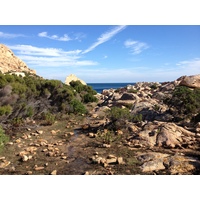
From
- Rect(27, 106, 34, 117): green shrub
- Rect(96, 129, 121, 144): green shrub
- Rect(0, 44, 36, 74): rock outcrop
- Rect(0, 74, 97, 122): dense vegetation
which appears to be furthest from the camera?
Rect(0, 44, 36, 74): rock outcrop

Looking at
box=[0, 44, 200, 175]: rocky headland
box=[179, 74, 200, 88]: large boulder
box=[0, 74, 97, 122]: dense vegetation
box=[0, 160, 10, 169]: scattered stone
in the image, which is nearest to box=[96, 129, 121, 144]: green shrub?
box=[0, 44, 200, 175]: rocky headland

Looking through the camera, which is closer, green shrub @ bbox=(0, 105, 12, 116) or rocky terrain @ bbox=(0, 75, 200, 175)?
rocky terrain @ bbox=(0, 75, 200, 175)

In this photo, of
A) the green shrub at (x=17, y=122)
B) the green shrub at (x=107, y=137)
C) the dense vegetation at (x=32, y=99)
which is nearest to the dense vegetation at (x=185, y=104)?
the green shrub at (x=107, y=137)

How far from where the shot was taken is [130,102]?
21.5 m

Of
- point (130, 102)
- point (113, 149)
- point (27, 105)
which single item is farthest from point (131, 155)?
point (130, 102)

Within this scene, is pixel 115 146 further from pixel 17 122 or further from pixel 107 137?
pixel 17 122

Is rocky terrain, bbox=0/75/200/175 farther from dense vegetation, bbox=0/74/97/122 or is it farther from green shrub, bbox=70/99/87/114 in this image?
green shrub, bbox=70/99/87/114

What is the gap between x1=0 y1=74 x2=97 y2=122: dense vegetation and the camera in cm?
1397

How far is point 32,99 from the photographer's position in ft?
52.1

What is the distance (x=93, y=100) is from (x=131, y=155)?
637 inches

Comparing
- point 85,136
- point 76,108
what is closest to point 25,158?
point 85,136
